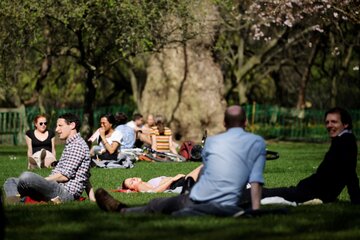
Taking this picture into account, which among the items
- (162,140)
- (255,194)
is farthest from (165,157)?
(255,194)

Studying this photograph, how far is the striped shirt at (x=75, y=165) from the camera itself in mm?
15906

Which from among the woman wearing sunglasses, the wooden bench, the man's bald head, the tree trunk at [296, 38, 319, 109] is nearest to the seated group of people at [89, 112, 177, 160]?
the woman wearing sunglasses

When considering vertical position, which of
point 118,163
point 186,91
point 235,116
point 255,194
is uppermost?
point 186,91

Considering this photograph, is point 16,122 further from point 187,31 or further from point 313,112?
point 313,112

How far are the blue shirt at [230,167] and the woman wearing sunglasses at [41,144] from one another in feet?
44.8

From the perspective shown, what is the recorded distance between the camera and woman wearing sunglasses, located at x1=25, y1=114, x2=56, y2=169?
26.0 metres

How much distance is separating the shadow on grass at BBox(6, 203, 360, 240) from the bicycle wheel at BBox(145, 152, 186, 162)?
17.6 m

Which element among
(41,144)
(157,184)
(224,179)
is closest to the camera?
(224,179)

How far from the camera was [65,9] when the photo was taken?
36.1 meters

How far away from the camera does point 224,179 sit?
12547 millimetres

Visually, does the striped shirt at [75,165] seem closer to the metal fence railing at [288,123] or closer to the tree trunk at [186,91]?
the tree trunk at [186,91]

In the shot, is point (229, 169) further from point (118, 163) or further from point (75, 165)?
point (118, 163)

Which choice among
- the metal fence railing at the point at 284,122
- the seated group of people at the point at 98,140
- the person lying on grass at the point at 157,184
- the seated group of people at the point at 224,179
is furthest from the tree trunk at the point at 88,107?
the seated group of people at the point at 224,179

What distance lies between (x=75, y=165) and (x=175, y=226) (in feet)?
14.2
